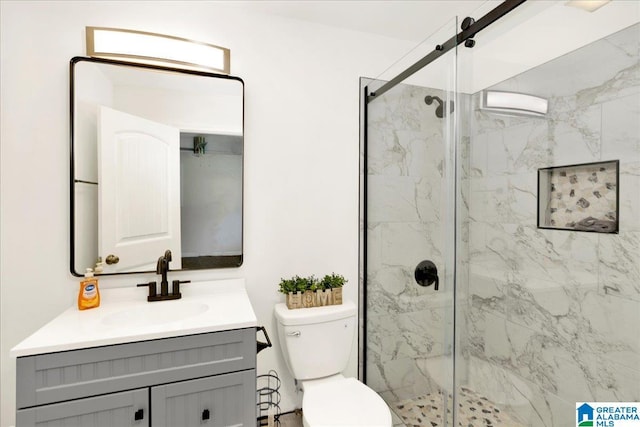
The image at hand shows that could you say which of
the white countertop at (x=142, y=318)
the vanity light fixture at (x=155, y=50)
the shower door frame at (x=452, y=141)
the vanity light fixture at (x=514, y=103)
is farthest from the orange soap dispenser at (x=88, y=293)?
the vanity light fixture at (x=514, y=103)

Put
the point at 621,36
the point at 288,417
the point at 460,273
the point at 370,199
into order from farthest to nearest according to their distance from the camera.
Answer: the point at 370,199, the point at 288,417, the point at 460,273, the point at 621,36

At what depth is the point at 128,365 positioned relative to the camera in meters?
1.22

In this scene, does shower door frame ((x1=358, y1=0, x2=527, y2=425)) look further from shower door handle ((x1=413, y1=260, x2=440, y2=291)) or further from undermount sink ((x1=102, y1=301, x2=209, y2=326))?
undermount sink ((x1=102, y1=301, x2=209, y2=326))

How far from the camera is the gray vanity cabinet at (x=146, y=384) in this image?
3.71 ft

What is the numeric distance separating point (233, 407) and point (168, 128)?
135 cm

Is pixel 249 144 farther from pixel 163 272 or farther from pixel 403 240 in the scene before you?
pixel 403 240

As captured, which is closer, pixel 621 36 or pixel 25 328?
pixel 621 36

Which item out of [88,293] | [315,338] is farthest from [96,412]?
[315,338]

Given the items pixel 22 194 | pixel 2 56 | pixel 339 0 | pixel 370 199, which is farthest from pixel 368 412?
pixel 2 56

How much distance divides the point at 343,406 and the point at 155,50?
6.35 feet

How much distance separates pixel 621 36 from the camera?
3.42ft

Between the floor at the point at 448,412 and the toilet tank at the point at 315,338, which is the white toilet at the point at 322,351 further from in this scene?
the floor at the point at 448,412

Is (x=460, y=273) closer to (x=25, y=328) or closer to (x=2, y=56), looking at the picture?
(x=25, y=328)

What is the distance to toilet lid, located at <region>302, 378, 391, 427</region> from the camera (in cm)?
138
